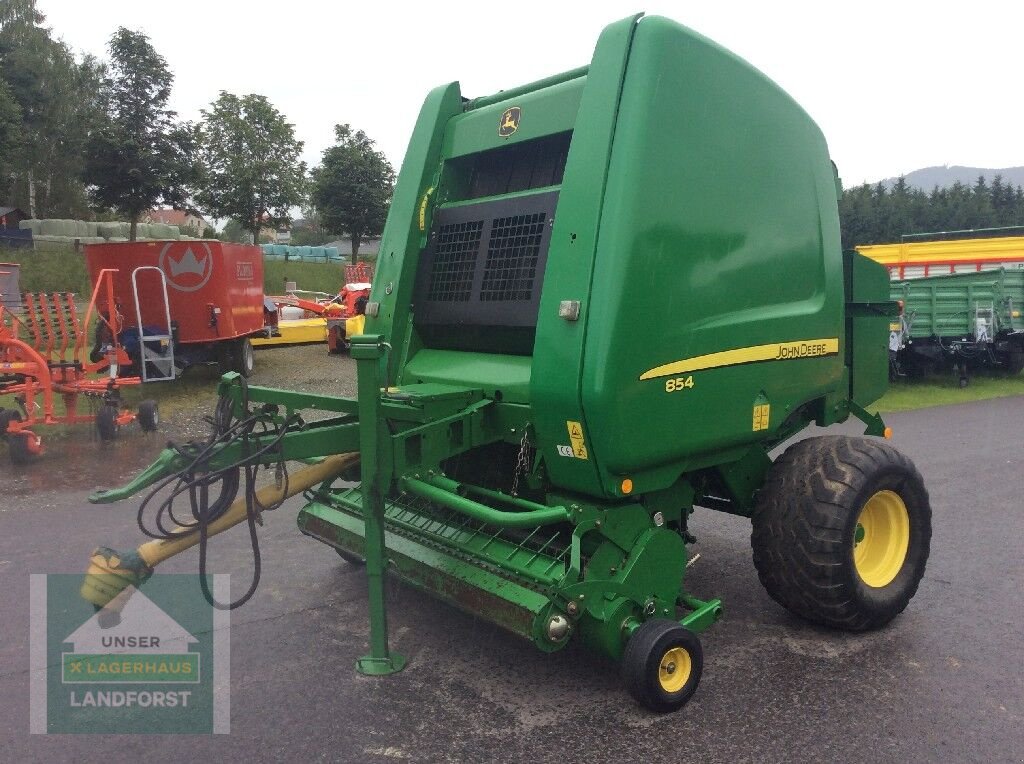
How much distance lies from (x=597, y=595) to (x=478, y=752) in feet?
2.30

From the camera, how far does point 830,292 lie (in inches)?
161

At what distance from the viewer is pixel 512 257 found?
151 inches

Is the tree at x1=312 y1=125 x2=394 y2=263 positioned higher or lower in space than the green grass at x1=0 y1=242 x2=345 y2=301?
higher

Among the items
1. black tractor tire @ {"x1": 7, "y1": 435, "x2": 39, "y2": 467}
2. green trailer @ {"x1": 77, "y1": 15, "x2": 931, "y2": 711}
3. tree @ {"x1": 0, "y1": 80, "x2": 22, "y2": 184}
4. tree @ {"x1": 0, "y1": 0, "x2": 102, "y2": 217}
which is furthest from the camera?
tree @ {"x1": 0, "y1": 0, "x2": 102, "y2": 217}

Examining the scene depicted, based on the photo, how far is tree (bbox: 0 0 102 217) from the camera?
3412cm

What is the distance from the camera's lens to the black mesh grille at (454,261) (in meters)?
4.07

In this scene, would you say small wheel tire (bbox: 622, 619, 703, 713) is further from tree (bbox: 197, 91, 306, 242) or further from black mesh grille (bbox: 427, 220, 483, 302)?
tree (bbox: 197, 91, 306, 242)

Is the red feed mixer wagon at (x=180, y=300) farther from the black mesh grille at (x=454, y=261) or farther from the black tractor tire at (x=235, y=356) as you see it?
the black mesh grille at (x=454, y=261)

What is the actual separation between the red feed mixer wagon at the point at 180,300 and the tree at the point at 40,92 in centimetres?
2590

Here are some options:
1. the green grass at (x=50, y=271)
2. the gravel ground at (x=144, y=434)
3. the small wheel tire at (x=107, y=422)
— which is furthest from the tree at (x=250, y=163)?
the small wheel tire at (x=107, y=422)

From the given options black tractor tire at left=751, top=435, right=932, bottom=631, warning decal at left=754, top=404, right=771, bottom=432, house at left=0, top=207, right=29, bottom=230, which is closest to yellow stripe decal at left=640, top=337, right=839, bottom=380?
warning decal at left=754, top=404, right=771, bottom=432

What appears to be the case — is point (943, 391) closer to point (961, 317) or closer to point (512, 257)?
point (961, 317)

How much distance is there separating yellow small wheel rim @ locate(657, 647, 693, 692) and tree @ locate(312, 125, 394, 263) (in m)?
28.4

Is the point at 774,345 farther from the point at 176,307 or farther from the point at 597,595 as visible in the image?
the point at 176,307
